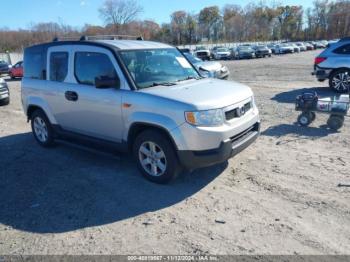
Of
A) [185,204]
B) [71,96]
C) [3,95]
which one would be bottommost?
[185,204]

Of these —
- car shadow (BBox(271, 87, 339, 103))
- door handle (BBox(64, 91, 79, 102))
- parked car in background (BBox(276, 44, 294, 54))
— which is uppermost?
parked car in background (BBox(276, 44, 294, 54))

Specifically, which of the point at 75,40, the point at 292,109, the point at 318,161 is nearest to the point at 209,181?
the point at 318,161

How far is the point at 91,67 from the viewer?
17.0 feet

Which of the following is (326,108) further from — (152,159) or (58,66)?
(58,66)

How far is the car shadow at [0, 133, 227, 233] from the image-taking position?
12.8 ft

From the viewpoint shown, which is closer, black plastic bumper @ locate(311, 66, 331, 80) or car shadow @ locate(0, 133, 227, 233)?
car shadow @ locate(0, 133, 227, 233)

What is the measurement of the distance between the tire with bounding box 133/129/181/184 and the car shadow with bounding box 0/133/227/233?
0.15 meters

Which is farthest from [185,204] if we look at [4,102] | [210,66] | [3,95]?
[210,66]

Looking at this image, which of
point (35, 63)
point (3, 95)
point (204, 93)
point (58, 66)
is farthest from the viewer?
point (3, 95)

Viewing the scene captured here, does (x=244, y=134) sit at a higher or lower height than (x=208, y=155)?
higher

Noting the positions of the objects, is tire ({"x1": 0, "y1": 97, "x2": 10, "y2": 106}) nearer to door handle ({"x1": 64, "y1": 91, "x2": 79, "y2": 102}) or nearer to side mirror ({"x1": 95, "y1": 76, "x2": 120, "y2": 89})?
door handle ({"x1": 64, "y1": 91, "x2": 79, "y2": 102})

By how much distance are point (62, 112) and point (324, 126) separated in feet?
17.4

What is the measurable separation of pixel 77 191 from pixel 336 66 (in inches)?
379

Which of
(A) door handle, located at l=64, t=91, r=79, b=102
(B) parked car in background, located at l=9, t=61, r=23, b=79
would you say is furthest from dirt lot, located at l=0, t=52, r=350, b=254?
(B) parked car in background, located at l=9, t=61, r=23, b=79
